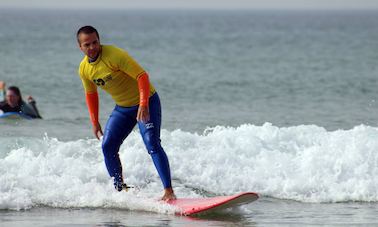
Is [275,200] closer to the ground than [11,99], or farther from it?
closer to the ground

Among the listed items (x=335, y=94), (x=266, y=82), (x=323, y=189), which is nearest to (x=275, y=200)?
(x=323, y=189)

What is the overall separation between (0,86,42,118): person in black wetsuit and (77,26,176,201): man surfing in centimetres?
749

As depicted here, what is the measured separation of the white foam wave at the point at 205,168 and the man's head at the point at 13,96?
4455 millimetres

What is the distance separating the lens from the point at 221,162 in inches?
442

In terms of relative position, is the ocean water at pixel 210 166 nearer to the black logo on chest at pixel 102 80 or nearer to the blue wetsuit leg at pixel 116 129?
the blue wetsuit leg at pixel 116 129

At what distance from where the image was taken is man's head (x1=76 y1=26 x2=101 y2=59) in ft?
28.1

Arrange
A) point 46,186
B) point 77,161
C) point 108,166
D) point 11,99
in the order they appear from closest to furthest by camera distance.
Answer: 1. point 108,166
2. point 46,186
3. point 77,161
4. point 11,99

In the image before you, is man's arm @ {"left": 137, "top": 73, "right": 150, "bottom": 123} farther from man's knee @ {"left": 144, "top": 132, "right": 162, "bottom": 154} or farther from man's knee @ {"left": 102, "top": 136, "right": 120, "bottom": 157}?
man's knee @ {"left": 102, "top": 136, "right": 120, "bottom": 157}

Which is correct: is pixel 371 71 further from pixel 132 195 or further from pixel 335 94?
pixel 132 195

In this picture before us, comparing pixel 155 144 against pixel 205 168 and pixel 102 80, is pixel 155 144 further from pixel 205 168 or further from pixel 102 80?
pixel 205 168

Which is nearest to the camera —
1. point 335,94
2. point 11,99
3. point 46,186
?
point 46,186

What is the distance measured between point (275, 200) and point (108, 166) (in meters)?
2.06

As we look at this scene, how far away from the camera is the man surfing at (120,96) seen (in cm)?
862

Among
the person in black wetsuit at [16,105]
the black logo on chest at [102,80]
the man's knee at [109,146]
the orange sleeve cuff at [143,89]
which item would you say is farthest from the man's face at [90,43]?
the person in black wetsuit at [16,105]
